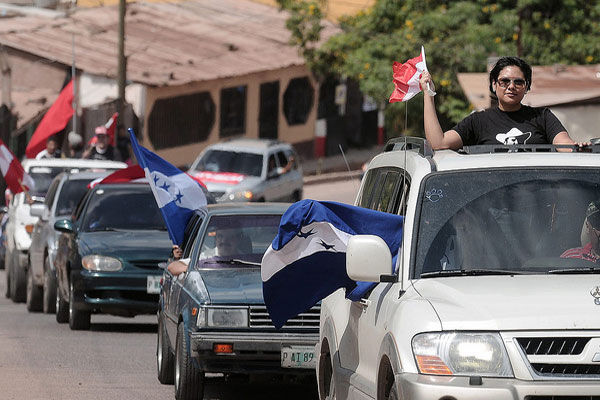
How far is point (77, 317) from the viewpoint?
15.8 m

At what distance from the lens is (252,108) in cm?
4656

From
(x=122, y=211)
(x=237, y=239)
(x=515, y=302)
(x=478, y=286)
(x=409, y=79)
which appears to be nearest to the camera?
(x=515, y=302)

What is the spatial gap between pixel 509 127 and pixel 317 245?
1.43 m

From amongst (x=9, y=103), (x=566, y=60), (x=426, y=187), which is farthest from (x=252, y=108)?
(x=426, y=187)

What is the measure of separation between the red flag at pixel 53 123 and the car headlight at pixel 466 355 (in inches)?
983

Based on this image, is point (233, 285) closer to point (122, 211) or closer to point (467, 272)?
point (467, 272)

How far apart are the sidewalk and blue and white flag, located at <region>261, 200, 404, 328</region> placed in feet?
118

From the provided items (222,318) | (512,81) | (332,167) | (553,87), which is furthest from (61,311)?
(332,167)

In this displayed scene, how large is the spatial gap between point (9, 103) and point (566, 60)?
1426 centimetres

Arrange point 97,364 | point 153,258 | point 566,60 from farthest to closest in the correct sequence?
point 566,60
point 153,258
point 97,364

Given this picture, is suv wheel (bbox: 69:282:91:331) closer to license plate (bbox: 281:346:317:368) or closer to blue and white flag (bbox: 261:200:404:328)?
→ license plate (bbox: 281:346:317:368)

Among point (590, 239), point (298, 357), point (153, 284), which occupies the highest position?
point (590, 239)

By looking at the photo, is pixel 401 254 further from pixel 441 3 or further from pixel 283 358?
pixel 441 3

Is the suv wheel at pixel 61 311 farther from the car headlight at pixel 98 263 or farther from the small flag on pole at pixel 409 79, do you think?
the small flag on pole at pixel 409 79
